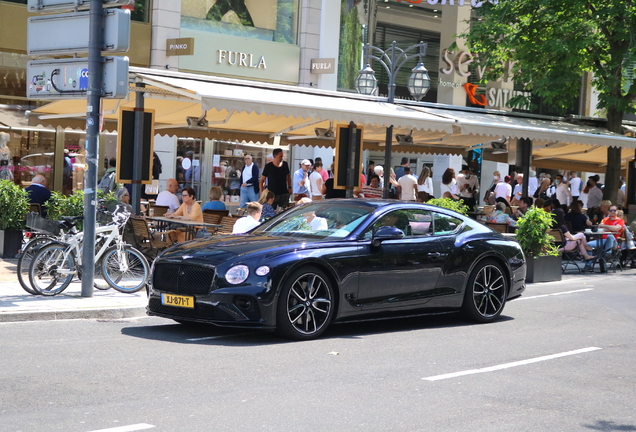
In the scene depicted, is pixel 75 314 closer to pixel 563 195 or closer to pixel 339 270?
pixel 339 270

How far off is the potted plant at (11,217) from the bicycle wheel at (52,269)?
13.2 ft

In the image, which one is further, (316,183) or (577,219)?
(316,183)

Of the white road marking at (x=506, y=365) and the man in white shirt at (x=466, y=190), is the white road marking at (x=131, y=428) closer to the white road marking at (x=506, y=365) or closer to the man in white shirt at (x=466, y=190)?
the white road marking at (x=506, y=365)

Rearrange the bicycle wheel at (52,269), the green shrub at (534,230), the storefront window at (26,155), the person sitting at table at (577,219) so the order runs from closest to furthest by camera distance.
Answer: the bicycle wheel at (52,269), the green shrub at (534,230), the person sitting at table at (577,219), the storefront window at (26,155)

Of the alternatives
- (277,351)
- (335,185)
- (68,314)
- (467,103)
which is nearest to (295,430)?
(277,351)

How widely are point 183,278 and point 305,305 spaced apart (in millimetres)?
1257

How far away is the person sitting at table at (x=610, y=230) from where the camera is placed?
18828mm

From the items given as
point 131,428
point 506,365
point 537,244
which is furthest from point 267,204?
point 131,428

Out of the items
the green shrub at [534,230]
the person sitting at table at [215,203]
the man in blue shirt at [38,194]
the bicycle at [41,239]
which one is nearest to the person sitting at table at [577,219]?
the green shrub at [534,230]

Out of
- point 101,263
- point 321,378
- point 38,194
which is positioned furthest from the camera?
point 38,194

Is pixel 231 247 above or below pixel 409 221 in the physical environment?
below

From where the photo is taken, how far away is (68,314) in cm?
1019

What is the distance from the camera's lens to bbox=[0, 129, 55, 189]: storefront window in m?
22.3

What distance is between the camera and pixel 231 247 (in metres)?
9.16
